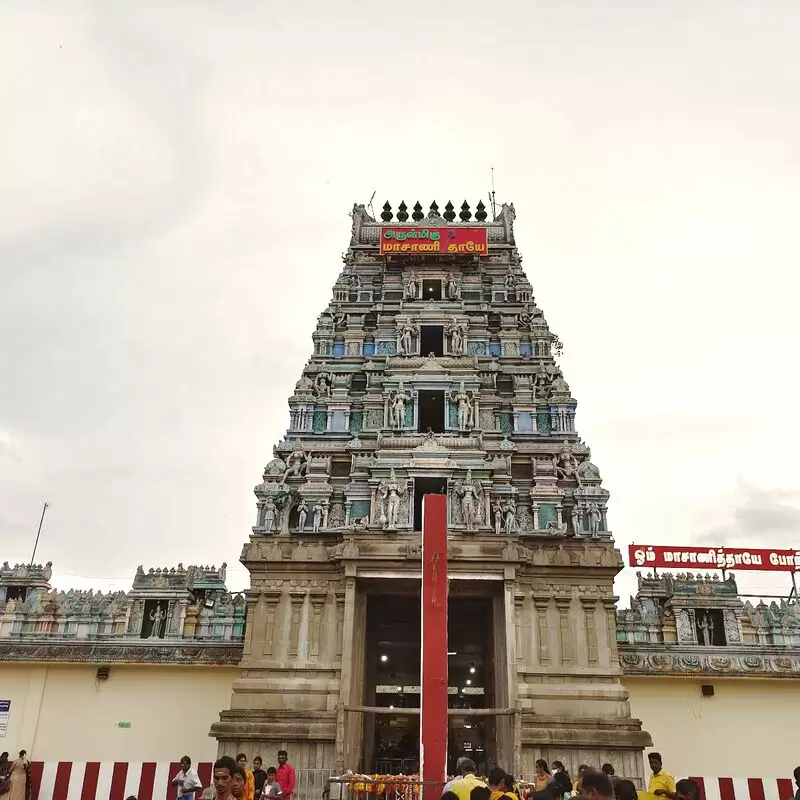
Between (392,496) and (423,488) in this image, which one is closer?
(392,496)

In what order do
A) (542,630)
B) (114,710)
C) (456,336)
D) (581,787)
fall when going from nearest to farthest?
(581,787) < (542,630) < (114,710) < (456,336)

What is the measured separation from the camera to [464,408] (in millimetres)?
27469

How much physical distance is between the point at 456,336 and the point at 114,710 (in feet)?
60.2

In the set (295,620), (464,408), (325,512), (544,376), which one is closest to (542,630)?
(295,620)

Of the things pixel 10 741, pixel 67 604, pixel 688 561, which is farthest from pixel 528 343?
pixel 10 741

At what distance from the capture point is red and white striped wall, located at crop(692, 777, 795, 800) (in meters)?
22.3

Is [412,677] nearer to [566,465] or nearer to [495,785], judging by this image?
[566,465]

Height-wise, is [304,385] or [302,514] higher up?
[304,385]

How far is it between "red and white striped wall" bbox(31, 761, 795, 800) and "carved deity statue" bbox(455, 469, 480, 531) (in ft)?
34.4

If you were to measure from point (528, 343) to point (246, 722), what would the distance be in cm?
1815

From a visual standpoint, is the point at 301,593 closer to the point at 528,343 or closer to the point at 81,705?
the point at 81,705

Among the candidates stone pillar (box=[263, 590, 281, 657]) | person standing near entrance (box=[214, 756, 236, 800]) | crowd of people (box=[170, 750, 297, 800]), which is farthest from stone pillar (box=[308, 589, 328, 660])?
person standing near entrance (box=[214, 756, 236, 800])

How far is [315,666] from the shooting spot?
22.0 m

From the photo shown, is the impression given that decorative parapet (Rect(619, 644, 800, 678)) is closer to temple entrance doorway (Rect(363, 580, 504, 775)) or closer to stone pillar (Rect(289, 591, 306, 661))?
temple entrance doorway (Rect(363, 580, 504, 775))
